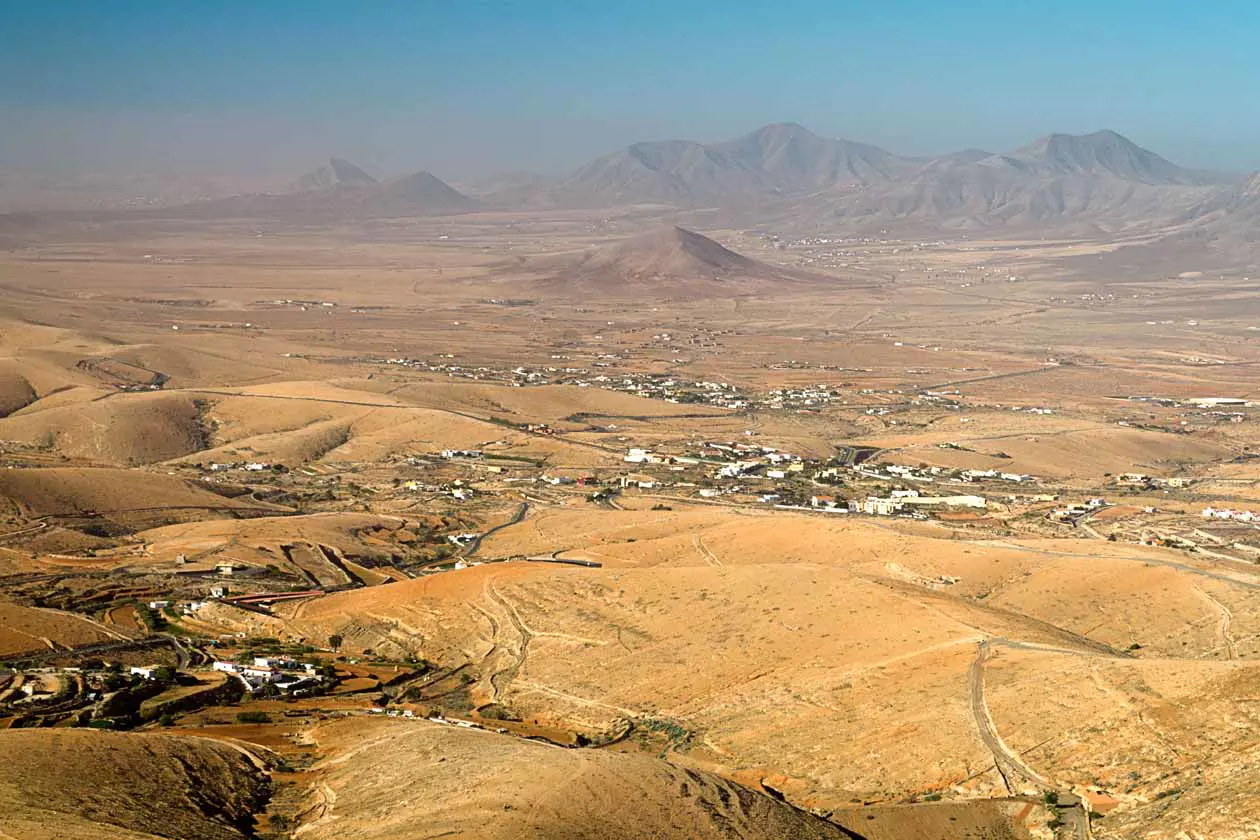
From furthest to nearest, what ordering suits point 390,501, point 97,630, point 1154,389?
point 1154,389 → point 390,501 → point 97,630

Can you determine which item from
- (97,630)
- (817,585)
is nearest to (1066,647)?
(817,585)

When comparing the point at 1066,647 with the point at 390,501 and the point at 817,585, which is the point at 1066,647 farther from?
the point at 390,501

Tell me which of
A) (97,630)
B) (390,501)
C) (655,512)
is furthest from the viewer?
(390,501)

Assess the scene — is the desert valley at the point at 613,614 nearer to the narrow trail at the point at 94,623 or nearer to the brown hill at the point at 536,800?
the brown hill at the point at 536,800

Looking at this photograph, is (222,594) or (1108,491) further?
(1108,491)

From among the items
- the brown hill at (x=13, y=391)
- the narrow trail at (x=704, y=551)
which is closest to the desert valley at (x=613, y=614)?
the narrow trail at (x=704, y=551)

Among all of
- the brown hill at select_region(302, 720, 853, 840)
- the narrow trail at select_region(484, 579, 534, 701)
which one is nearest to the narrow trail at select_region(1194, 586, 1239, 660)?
the brown hill at select_region(302, 720, 853, 840)
